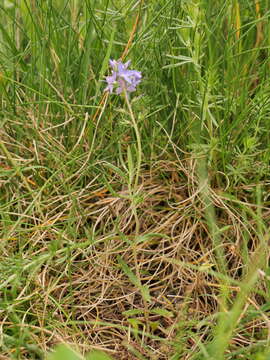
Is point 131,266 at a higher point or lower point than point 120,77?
lower

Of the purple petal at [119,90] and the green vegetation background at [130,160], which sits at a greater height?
the purple petal at [119,90]

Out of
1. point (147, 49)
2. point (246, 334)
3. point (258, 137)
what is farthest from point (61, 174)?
point (246, 334)

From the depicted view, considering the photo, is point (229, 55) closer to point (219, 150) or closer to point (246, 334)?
point (219, 150)

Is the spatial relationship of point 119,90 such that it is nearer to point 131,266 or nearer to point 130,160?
point 130,160

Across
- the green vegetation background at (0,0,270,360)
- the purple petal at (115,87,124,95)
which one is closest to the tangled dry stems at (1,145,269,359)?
the green vegetation background at (0,0,270,360)

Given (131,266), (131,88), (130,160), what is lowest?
(131,266)

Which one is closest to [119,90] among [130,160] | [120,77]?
[120,77]

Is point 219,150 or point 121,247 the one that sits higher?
point 219,150

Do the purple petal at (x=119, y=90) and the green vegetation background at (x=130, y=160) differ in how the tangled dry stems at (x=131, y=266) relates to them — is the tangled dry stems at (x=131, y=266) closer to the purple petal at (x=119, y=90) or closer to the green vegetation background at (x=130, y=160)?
the green vegetation background at (x=130, y=160)

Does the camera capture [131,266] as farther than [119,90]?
Yes

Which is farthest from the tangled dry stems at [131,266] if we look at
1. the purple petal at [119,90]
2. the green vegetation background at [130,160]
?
the purple petal at [119,90]

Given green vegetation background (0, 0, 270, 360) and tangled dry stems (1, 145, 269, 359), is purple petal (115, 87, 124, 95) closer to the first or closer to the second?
green vegetation background (0, 0, 270, 360)
